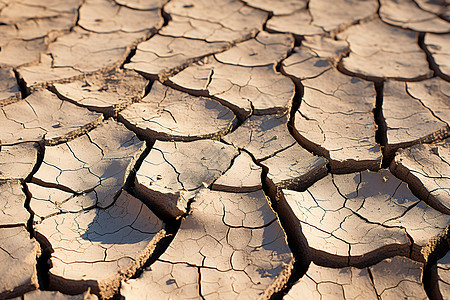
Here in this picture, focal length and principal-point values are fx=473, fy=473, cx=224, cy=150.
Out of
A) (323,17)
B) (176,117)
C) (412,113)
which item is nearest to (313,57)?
(323,17)

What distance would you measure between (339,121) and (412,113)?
42 centimetres

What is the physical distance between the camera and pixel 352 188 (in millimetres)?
2221

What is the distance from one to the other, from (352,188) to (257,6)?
81.1 inches

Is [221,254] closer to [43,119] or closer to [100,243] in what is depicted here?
[100,243]

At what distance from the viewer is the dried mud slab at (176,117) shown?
8.25 feet

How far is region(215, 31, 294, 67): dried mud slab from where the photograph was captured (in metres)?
3.11

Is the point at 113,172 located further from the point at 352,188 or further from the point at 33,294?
the point at 352,188

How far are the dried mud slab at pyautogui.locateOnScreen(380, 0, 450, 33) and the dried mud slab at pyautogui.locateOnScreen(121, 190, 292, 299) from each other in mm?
2186

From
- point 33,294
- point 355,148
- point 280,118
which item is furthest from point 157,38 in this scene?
point 33,294

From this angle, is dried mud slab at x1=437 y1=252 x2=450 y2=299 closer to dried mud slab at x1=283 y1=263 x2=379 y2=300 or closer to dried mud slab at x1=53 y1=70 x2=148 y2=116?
dried mud slab at x1=283 y1=263 x2=379 y2=300

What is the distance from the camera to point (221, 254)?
6.35ft

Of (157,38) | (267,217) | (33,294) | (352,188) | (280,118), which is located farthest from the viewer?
(157,38)

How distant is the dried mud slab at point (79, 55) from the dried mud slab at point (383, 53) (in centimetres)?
148

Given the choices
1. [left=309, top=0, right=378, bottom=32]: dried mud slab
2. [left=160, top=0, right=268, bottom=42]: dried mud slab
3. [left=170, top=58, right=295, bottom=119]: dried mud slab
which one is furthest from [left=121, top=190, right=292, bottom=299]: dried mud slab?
[left=309, top=0, right=378, bottom=32]: dried mud slab
